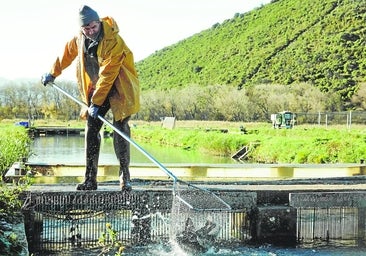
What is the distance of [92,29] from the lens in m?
6.75

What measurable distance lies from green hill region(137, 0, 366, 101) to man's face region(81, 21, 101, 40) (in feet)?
216

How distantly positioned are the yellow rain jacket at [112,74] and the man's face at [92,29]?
0.08 meters

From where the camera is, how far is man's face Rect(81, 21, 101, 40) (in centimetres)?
672

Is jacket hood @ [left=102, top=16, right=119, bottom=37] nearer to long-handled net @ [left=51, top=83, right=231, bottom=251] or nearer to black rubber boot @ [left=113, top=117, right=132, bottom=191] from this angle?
long-handled net @ [left=51, top=83, right=231, bottom=251]

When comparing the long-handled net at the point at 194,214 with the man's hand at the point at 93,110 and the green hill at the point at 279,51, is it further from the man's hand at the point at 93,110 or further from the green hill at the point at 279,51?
the green hill at the point at 279,51

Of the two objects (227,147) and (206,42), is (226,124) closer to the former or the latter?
(227,147)

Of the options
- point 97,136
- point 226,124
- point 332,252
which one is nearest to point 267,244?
point 332,252

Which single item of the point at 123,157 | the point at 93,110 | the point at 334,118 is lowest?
the point at 123,157

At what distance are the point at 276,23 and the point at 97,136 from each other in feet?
337

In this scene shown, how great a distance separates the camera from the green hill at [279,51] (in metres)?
80.2

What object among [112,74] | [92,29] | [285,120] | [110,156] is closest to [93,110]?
[112,74]

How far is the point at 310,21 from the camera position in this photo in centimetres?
9688

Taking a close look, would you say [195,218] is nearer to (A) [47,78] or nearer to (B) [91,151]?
(B) [91,151]

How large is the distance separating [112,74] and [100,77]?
15 cm
